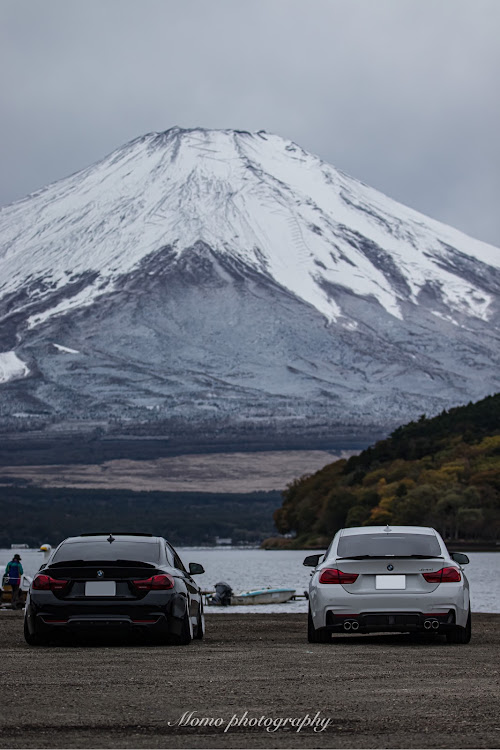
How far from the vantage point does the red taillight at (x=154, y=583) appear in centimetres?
1864

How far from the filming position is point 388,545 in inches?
776

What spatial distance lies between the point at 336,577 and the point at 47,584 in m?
3.43

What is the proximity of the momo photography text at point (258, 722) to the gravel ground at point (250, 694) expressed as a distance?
0.02 metres

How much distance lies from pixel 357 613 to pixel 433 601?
913mm

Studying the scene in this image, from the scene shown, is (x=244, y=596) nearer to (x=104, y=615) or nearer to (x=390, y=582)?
(x=390, y=582)

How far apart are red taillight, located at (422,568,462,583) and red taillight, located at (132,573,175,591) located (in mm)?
3067

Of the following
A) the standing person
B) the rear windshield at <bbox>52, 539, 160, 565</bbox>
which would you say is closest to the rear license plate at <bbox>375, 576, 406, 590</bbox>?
the rear windshield at <bbox>52, 539, 160, 565</bbox>

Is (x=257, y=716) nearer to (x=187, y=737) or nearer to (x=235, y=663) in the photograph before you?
(x=187, y=737)

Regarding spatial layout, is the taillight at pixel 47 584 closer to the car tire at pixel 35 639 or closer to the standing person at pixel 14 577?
the car tire at pixel 35 639

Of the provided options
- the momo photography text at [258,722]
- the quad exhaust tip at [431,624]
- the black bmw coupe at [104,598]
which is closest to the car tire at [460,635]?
the quad exhaust tip at [431,624]

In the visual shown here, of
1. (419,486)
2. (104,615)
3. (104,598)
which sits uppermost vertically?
(419,486)

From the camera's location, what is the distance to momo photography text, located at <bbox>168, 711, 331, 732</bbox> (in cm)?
1135

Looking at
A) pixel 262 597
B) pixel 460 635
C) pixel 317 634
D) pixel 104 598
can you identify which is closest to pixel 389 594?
pixel 317 634

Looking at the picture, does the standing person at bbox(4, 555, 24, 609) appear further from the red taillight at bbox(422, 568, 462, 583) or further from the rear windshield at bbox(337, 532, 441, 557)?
the red taillight at bbox(422, 568, 462, 583)
